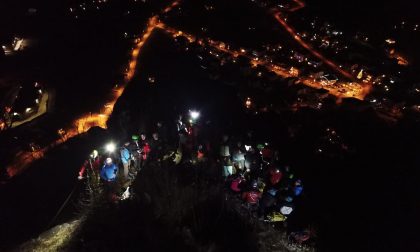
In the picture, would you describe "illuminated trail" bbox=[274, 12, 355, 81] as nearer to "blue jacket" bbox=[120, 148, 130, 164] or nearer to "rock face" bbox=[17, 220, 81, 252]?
"blue jacket" bbox=[120, 148, 130, 164]

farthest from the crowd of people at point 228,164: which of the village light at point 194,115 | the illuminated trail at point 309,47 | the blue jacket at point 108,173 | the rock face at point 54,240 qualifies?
the illuminated trail at point 309,47

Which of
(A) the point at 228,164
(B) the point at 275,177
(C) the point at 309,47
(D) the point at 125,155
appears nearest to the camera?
(B) the point at 275,177

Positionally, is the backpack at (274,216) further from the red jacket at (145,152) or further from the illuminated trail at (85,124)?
the illuminated trail at (85,124)

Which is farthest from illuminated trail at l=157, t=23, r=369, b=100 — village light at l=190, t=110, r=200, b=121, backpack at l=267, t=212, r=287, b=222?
backpack at l=267, t=212, r=287, b=222

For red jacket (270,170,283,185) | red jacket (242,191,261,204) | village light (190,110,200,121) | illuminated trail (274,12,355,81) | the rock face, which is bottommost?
the rock face

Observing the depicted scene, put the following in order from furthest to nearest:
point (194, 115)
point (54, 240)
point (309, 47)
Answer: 1. point (309, 47)
2. point (194, 115)
3. point (54, 240)

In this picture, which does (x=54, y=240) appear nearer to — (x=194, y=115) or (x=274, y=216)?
(x=274, y=216)

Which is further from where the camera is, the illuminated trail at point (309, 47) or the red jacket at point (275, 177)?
the illuminated trail at point (309, 47)

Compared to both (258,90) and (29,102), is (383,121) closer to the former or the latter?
(258,90)

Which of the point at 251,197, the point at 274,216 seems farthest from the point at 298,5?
the point at 274,216

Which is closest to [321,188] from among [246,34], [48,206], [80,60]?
[48,206]
